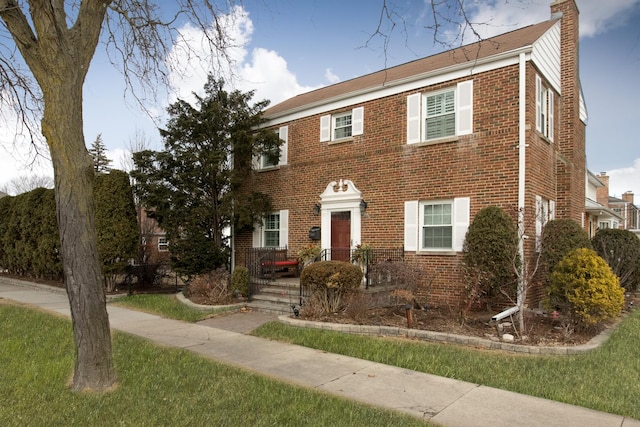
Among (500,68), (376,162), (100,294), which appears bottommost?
(100,294)

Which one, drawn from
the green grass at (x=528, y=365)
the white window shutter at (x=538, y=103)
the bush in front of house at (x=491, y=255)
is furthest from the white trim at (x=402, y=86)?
the green grass at (x=528, y=365)

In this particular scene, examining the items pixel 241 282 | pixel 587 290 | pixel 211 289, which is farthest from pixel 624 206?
pixel 211 289

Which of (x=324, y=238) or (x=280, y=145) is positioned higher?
(x=280, y=145)

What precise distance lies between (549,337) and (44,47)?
8.29 meters

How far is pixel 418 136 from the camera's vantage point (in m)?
11.0

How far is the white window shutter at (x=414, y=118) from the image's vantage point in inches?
432

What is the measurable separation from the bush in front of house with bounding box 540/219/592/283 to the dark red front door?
4986 millimetres

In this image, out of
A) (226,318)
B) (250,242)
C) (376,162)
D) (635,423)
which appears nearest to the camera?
(635,423)

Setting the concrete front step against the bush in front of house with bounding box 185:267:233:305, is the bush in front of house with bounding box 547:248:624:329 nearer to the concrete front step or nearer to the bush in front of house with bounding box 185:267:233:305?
the concrete front step

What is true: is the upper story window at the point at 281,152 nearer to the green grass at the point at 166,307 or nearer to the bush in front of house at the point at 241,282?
the bush in front of house at the point at 241,282

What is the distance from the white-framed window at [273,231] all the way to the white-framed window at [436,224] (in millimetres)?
4395

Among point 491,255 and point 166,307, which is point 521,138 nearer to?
point 491,255

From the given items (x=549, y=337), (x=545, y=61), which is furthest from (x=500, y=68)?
(x=549, y=337)

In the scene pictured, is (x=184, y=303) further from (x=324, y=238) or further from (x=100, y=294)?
(x=100, y=294)
